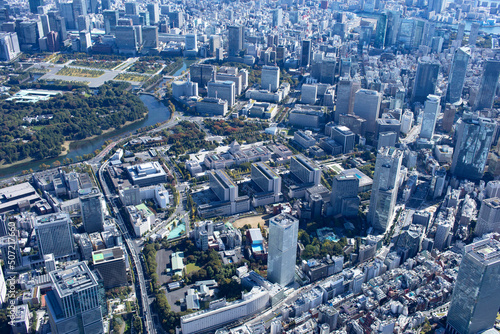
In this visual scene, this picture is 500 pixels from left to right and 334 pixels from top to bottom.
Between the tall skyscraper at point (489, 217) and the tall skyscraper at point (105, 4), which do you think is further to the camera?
the tall skyscraper at point (105, 4)

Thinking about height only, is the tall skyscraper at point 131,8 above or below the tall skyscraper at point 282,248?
above

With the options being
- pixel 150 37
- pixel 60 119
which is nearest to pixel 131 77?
pixel 150 37

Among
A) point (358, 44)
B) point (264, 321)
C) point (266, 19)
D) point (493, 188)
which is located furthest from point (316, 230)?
point (266, 19)

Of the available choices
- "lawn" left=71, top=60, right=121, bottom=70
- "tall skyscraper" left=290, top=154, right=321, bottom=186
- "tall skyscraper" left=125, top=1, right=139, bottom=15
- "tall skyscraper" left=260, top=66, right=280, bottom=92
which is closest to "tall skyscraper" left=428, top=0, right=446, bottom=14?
"tall skyscraper" left=260, top=66, right=280, bottom=92

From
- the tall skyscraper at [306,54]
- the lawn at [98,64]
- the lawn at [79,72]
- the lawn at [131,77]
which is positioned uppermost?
the tall skyscraper at [306,54]

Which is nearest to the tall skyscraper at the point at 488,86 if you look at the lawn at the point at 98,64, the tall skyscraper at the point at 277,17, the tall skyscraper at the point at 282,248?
the tall skyscraper at the point at 282,248

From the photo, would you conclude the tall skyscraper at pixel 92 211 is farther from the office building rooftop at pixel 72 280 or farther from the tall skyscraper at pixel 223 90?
the tall skyscraper at pixel 223 90

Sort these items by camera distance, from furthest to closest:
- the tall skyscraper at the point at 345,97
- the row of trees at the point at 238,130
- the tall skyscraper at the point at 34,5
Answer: the tall skyscraper at the point at 34,5
the tall skyscraper at the point at 345,97
the row of trees at the point at 238,130
